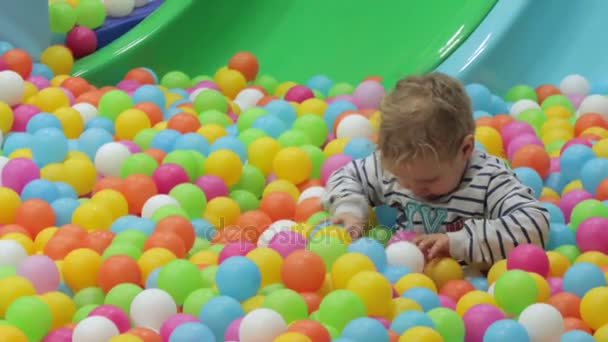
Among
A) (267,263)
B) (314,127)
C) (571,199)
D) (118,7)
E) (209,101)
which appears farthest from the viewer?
(118,7)

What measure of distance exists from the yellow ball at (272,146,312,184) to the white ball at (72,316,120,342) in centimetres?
70

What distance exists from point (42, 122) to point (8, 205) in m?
0.40

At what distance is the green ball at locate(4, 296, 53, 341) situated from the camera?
1.65m

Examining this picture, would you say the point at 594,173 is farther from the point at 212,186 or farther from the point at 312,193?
the point at 212,186

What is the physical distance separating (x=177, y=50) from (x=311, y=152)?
3.03 ft

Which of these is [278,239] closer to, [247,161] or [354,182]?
[354,182]

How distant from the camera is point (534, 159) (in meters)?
2.24

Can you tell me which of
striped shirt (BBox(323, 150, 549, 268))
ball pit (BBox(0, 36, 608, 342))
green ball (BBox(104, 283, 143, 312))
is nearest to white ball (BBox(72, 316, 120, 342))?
ball pit (BBox(0, 36, 608, 342))

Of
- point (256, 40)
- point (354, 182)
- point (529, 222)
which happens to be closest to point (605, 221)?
point (529, 222)

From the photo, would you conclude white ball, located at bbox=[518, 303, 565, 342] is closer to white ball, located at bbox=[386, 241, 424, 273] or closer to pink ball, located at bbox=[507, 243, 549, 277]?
pink ball, located at bbox=[507, 243, 549, 277]

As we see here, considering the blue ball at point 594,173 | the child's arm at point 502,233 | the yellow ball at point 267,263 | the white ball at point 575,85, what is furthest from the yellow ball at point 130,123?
the white ball at point 575,85

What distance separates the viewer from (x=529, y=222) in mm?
1902

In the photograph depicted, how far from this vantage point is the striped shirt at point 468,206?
6.24ft

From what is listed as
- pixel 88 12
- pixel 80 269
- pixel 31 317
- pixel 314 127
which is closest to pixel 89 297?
pixel 80 269
